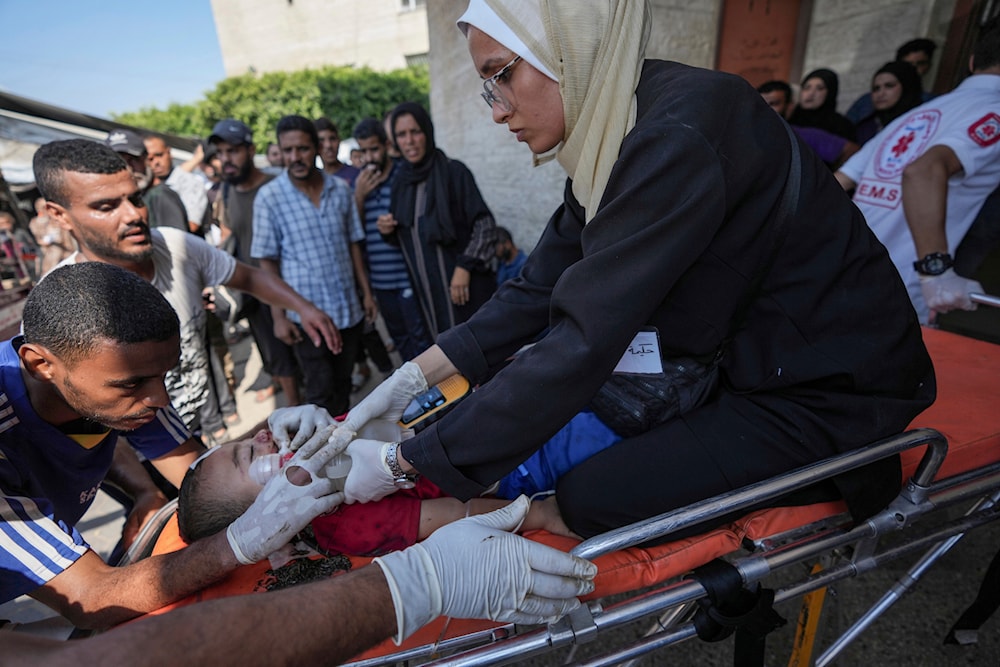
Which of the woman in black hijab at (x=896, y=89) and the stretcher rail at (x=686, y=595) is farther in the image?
the woman in black hijab at (x=896, y=89)

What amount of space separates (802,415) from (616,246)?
682mm

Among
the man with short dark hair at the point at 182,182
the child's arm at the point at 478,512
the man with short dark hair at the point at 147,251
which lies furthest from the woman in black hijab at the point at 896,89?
the man with short dark hair at the point at 182,182

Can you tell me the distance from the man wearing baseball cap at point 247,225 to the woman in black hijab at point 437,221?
1096mm

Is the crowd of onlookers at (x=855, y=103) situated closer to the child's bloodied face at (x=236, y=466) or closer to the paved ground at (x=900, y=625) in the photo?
the paved ground at (x=900, y=625)

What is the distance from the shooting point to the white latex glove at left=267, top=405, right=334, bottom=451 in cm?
157

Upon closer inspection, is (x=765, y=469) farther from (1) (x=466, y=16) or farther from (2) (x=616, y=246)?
(1) (x=466, y=16)

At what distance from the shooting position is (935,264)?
193cm

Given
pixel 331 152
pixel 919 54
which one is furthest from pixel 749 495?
pixel 331 152

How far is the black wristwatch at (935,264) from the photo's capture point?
1907 mm

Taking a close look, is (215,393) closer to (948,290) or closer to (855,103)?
(948,290)

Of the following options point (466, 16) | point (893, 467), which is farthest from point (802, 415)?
point (466, 16)

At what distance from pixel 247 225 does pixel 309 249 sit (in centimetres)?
90

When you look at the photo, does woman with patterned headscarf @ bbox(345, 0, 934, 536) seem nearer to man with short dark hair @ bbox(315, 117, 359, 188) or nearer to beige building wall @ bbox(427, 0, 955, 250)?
beige building wall @ bbox(427, 0, 955, 250)

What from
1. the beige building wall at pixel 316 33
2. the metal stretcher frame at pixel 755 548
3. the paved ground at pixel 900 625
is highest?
the beige building wall at pixel 316 33
